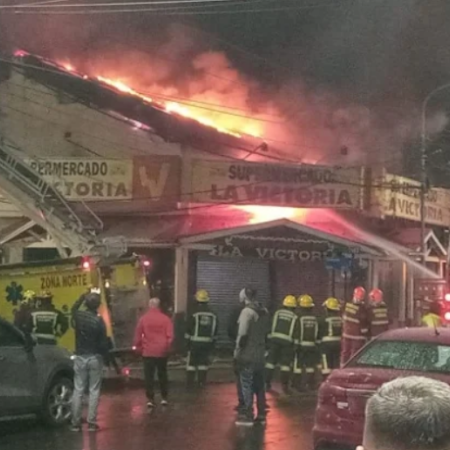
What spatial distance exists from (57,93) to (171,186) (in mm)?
4744

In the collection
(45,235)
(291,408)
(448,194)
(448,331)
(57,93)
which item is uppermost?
(57,93)

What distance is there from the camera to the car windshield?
886 cm

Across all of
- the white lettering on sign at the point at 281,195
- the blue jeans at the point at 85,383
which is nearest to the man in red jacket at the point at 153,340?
the blue jeans at the point at 85,383

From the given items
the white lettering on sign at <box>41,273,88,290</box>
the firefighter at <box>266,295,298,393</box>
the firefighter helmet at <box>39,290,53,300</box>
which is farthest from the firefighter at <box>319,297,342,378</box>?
the firefighter helmet at <box>39,290,53,300</box>

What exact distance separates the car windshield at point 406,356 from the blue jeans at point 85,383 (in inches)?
144

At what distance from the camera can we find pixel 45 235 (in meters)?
20.9

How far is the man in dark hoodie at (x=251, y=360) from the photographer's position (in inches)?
487

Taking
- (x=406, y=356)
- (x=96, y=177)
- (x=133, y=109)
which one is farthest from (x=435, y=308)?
(x=406, y=356)

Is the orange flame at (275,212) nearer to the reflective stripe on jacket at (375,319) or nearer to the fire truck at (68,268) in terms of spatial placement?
the fire truck at (68,268)

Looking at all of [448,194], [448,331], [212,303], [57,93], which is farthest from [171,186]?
[448,331]

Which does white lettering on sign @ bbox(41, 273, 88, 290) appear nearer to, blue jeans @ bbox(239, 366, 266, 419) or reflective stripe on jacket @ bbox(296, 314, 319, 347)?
reflective stripe on jacket @ bbox(296, 314, 319, 347)

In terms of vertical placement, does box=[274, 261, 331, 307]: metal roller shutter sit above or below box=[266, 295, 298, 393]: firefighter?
above

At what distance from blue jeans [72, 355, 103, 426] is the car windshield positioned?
3.66 m

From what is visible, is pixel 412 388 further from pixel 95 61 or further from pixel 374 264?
pixel 95 61
